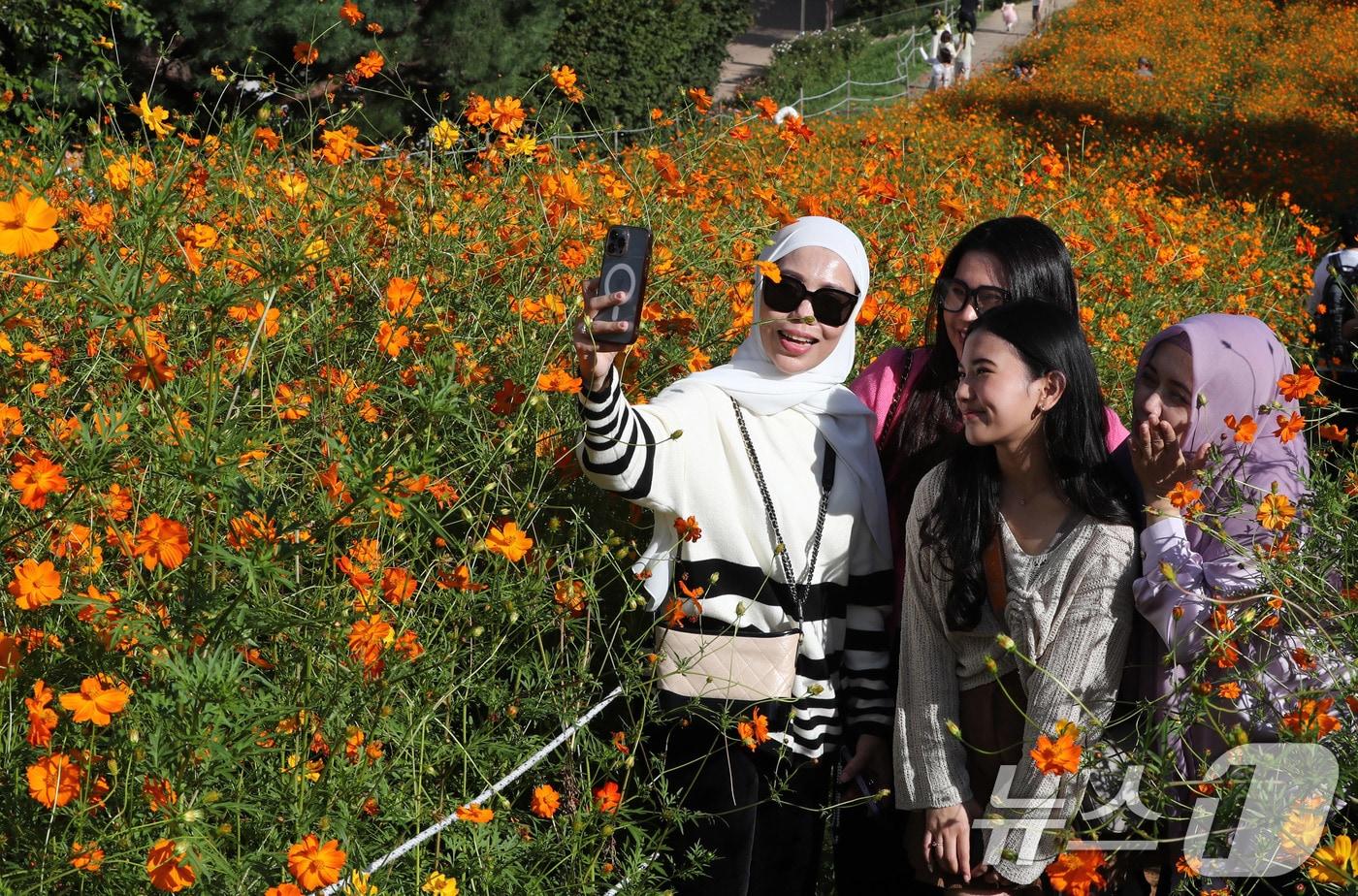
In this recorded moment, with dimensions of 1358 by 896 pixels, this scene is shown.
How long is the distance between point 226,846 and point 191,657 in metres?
0.28

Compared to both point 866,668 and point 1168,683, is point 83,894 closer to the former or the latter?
point 866,668

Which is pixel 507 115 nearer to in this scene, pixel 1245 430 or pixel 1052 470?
pixel 1052 470

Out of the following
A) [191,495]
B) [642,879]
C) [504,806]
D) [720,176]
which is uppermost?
[720,176]

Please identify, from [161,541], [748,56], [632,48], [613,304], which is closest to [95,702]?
[161,541]

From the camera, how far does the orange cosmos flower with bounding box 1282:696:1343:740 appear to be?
53.9 inches

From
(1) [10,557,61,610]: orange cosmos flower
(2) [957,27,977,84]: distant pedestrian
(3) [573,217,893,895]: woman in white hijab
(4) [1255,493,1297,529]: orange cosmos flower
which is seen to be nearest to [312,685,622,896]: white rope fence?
(3) [573,217,893,895]: woman in white hijab

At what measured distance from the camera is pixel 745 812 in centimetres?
200

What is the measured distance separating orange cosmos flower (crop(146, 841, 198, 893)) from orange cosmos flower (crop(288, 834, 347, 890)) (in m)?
0.11

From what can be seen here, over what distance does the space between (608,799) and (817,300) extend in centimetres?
89

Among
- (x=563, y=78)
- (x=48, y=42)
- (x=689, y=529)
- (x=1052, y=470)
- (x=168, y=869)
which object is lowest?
(x=168, y=869)

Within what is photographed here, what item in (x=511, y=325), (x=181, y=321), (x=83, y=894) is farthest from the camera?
(x=511, y=325)

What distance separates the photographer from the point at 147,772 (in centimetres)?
146

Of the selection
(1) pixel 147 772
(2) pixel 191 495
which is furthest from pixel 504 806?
(2) pixel 191 495

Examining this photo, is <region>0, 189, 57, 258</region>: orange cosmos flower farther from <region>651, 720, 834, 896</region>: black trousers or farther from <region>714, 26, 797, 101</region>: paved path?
<region>714, 26, 797, 101</region>: paved path
